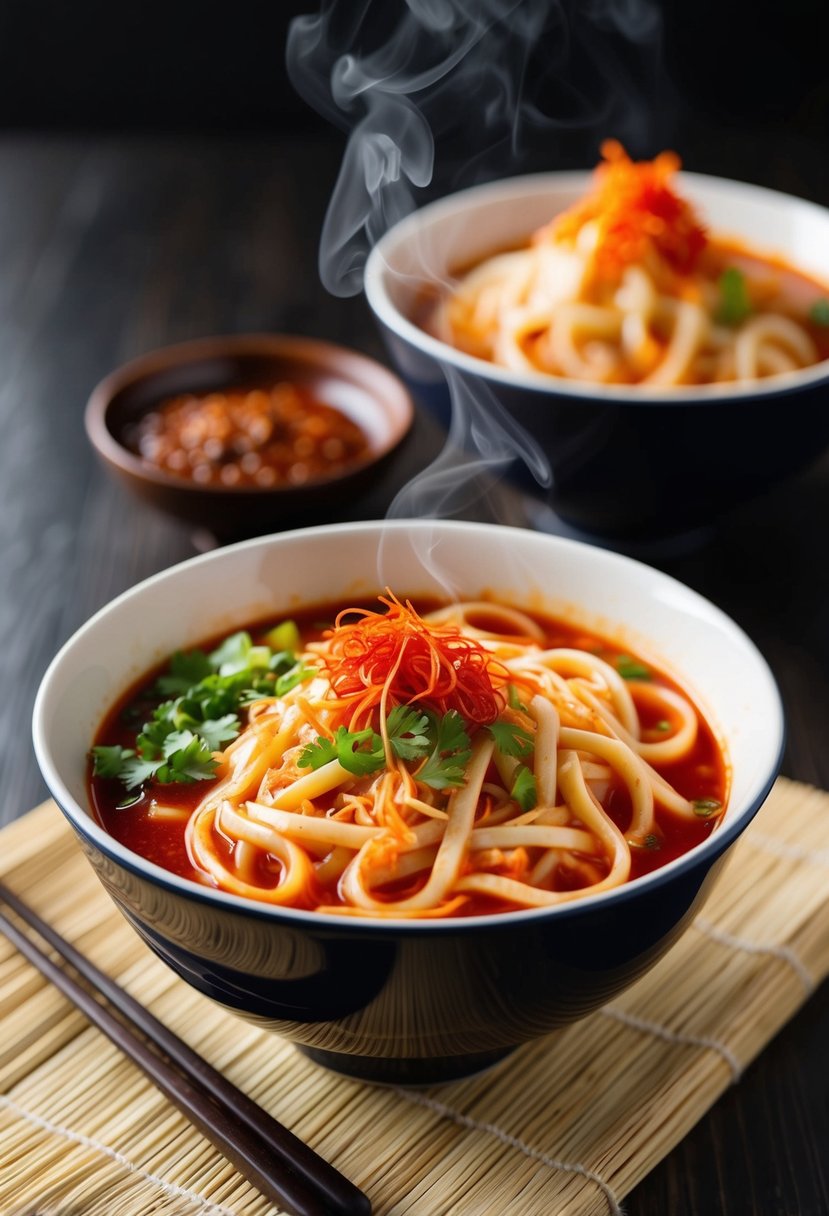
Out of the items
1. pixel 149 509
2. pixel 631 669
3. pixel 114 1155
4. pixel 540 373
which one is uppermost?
pixel 631 669

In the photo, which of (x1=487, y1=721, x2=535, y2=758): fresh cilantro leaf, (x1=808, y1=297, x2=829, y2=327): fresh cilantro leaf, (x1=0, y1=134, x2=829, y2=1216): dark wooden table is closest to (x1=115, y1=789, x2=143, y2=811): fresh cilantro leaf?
(x1=487, y1=721, x2=535, y2=758): fresh cilantro leaf

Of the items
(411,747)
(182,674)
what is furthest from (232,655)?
(411,747)

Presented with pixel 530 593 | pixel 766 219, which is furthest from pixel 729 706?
pixel 766 219

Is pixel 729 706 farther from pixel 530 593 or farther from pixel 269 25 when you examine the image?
pixel 269 25

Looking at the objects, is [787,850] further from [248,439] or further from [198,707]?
[248,439]

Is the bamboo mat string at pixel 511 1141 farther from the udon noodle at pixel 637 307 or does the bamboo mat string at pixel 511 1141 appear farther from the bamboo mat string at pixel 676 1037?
the udon noodle at pixel 637 307

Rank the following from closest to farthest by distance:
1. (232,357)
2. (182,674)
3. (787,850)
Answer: (182,674), (787,850), (232,357)
